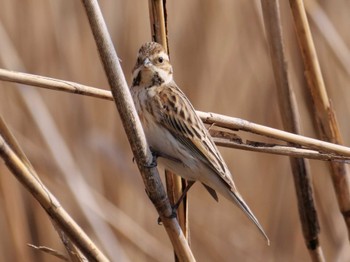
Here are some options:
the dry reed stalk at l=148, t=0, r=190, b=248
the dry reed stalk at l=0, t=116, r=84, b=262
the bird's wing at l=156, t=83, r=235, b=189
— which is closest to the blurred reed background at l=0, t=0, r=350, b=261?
the bird's wing at l=156, t=83, r=235, b=189

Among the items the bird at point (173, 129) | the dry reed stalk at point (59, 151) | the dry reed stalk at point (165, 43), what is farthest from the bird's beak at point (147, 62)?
the dry reed stalk at point (59, 151)

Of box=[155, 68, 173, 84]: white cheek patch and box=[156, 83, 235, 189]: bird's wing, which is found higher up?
box=[155, 68, 173, 84]: white cheek patch

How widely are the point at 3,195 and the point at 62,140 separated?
0.99 feet

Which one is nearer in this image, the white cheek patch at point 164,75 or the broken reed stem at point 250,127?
the broken reed stem at point 250,127

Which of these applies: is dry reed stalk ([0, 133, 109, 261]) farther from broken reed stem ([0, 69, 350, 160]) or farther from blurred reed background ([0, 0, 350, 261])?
blurred reed background ([0, 0, 350, 261])

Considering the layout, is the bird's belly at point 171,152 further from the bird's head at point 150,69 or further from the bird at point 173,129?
the bird's head at point 150,69

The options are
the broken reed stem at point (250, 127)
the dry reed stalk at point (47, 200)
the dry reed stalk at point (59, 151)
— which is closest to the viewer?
the dry reed stalk at point (47, 200)

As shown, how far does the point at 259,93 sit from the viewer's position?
296cm

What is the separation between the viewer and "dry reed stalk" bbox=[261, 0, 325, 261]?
1912mm

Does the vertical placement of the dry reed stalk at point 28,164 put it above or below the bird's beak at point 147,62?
below

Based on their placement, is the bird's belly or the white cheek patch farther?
the white cheek patch

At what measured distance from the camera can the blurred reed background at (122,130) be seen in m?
2.55

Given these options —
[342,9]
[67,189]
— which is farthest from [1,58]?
[342,9]

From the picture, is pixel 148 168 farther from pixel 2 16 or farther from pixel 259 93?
pixel 259 93
